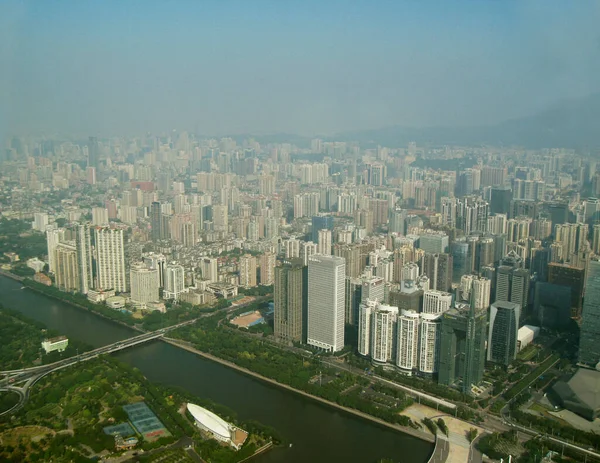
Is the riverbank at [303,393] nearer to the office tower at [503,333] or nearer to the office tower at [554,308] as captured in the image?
the office tower at [503,333]

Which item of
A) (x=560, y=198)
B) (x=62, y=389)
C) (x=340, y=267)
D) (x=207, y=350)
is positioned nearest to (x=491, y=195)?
(x=560, y=198)

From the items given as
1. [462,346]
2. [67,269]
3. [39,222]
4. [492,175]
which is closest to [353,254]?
[462,346]

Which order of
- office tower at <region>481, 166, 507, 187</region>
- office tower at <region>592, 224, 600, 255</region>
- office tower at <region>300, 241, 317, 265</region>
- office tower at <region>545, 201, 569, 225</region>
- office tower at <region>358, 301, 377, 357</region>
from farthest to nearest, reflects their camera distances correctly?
1. office tower at <region>481, 166, 507, 187</region>
2. office tower at <region>545, 201, 569, 225</region>
3. office tower at <region>300, 241, 317, 265</region>
4. office tower at <region>592, 224, 600, 255</region>
5. office tower at <region>358, 301, 377, 357</region>

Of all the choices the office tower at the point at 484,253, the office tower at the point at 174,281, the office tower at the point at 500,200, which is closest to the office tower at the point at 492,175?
the office tower at the point at 500,200

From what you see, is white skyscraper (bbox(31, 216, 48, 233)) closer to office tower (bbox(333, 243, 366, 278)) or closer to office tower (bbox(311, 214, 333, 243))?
office tower (bbox(311, 214, 333, 243))

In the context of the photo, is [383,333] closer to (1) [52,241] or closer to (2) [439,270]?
(2) [439,270]

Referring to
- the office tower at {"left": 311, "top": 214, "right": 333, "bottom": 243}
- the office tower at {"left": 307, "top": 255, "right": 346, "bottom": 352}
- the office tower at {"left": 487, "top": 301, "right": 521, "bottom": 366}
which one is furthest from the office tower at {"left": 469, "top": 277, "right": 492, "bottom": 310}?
the office tower at {"left": 311, "top": 214, "right": 333, "bottom": 243}
